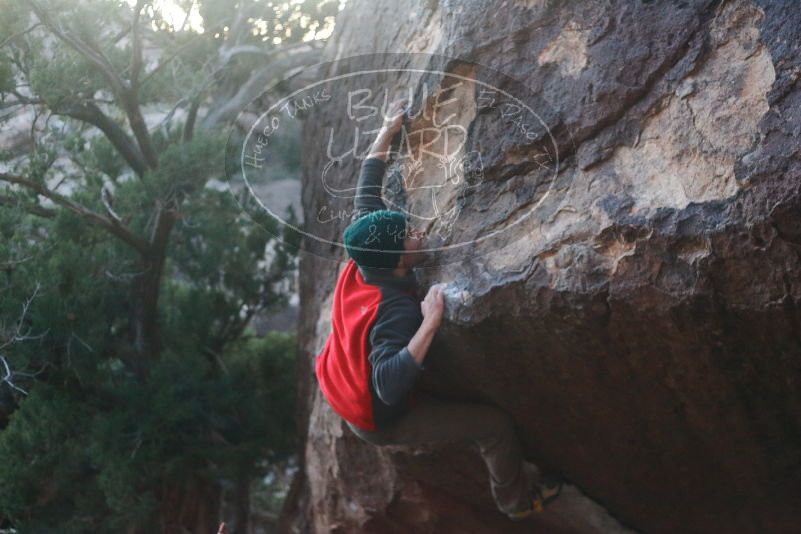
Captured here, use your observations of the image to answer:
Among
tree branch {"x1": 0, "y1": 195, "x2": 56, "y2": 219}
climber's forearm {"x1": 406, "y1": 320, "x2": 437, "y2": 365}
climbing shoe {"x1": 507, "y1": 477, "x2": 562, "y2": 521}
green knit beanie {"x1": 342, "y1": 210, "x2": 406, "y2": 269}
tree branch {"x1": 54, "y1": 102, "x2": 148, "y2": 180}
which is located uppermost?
tree branch {"x1": 54, "y1": 102, "x2": 148, "y2": 180}

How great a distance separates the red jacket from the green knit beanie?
16 centimetres

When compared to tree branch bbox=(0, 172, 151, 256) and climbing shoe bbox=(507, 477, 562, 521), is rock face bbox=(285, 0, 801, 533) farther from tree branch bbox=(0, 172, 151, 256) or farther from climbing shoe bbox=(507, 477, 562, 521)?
tree branch bbox=(0, 172, 151, 256)

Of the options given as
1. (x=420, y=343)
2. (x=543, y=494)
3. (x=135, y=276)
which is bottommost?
(x=543, y=494)

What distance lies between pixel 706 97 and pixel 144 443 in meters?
3.13

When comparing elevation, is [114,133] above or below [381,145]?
above

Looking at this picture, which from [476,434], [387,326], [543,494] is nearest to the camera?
[387,326]


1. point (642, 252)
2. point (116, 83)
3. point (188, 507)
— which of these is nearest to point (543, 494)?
point (642, 252)

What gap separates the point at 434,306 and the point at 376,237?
0.29m

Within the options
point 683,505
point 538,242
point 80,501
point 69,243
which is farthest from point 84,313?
point 683,505

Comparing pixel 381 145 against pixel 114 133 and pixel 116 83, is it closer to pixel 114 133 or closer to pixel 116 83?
pixel 116 83

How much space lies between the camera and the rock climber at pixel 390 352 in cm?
240

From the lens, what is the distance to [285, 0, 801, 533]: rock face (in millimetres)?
2084

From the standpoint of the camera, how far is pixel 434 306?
2510 mm

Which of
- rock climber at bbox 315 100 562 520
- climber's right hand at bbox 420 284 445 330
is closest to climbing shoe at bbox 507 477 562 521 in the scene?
rock climber at bbox 315 100 562 520
